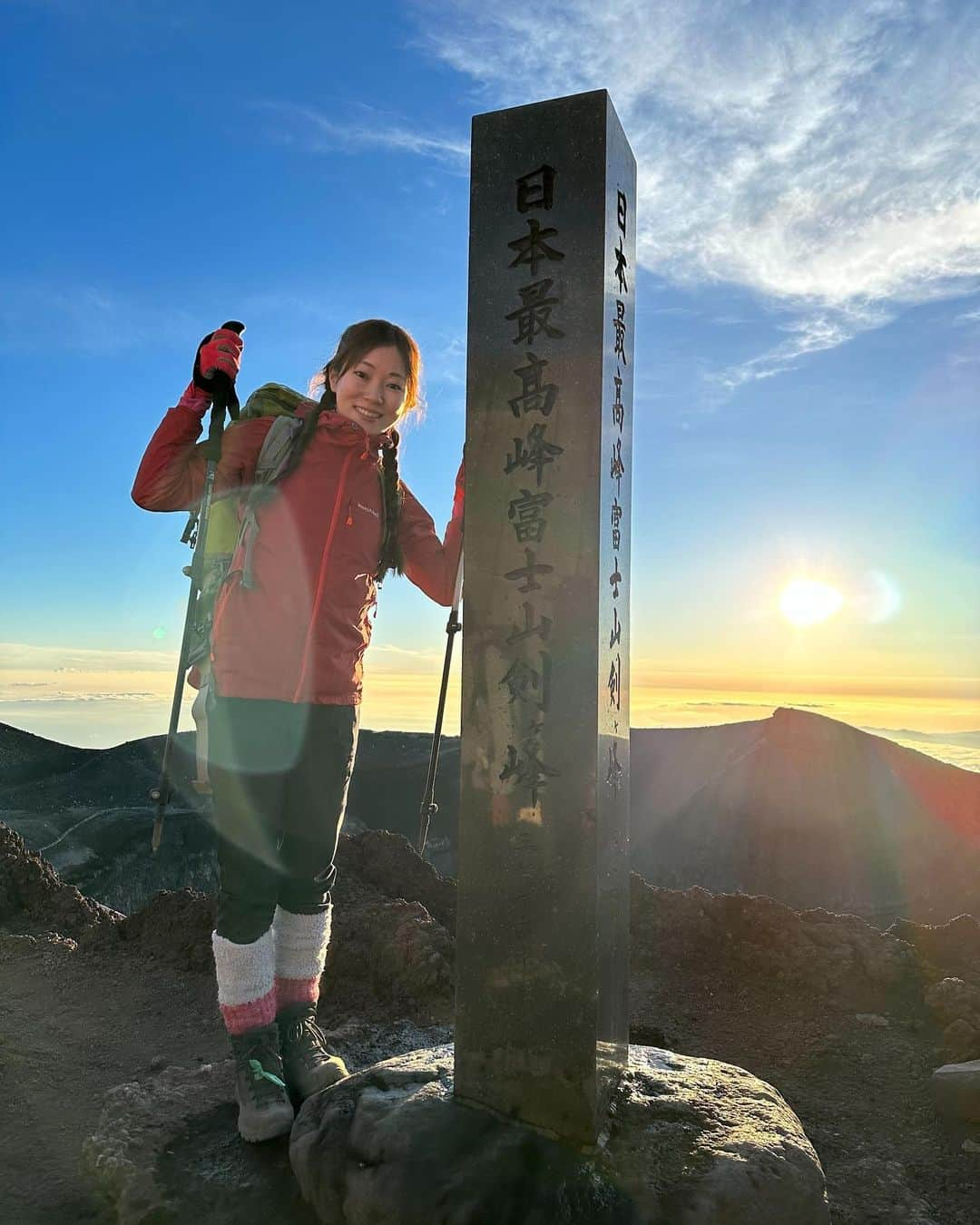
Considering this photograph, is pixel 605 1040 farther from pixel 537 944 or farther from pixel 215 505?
pixel 215 505

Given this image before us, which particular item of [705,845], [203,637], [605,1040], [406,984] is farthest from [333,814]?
[705,845]

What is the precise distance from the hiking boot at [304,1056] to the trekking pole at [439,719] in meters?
0.82

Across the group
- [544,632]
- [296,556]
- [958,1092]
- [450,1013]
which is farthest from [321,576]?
[958,1092]

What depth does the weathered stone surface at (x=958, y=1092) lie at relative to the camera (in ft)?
12.2

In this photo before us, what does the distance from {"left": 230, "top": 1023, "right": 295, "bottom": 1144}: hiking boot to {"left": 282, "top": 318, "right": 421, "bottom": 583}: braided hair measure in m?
1.79

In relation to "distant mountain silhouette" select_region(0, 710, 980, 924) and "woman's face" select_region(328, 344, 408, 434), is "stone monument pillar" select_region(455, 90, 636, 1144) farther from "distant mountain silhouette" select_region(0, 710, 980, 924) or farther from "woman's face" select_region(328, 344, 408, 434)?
"distant mountain silhouette" select_region(0, 710, 980, 924)

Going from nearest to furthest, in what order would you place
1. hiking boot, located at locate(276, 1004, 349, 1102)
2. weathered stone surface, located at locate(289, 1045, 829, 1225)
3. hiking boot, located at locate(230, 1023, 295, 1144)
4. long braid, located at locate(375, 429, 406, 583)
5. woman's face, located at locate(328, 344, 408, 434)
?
1. weathered stone surface, located at locate(289, 1045, 829, 1225)
2. hiking boot, located at locate(230, 1023, 295, 1144)
3. hiking boot, located at locate(276, 1004, 349, 1102)
4. woman's face, located at locate(328, 344, 408, 434)
5. long braid, located at locate(375, 429, 406, 583)

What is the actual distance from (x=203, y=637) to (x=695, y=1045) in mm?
3257

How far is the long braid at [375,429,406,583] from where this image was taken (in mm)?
3559

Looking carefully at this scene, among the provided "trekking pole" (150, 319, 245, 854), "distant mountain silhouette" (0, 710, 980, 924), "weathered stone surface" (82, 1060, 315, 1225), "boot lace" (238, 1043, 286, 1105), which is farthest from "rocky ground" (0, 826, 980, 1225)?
"distant mountain silhouette" (0, 710, 980, 924)

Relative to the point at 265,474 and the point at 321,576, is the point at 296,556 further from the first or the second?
the point at 265,474

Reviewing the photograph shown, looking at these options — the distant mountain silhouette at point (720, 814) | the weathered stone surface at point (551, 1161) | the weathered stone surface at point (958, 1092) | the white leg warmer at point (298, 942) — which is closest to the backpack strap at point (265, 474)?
the white leg warmer at point (298, 942)

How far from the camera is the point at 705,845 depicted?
12.9m

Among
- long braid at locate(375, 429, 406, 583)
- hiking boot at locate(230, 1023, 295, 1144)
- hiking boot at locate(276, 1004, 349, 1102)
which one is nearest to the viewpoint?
hiking boot at locate(230, 1023, 295, 1144)
